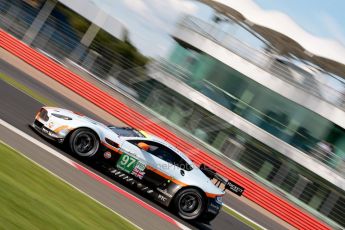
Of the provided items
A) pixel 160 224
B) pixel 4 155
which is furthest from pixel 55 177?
pixel 160 224

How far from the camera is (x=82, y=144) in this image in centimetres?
1305

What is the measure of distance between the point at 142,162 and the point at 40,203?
558 cm

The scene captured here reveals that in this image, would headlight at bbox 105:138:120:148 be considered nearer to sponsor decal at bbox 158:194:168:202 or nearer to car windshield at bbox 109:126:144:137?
car windshield at bbox 109:126:144:137

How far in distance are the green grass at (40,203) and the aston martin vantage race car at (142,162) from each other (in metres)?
2.93

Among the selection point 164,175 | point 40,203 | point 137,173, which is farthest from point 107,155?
point 40,203

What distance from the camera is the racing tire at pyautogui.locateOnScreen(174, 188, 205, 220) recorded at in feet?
43.2

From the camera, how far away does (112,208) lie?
10227 mm

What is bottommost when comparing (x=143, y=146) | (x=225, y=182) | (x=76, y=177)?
(x=76, y=177)

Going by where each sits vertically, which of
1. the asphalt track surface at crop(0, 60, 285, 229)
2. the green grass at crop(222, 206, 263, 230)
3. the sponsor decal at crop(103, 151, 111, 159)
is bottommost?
the asphalt track surface at crop(0, 60, 285, 229)

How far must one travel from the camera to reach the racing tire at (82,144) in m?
13.0

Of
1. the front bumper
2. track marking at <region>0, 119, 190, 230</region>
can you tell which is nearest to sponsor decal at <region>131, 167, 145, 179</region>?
track marking at <region>0, 119, 190, 230</region>

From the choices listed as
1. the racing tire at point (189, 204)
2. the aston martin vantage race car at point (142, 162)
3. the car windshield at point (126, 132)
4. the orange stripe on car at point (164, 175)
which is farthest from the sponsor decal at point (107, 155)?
the racing tire at point (189, 204)

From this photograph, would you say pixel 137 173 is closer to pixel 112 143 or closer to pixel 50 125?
pixel 112 143

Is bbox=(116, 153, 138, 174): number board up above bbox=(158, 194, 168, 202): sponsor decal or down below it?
above
